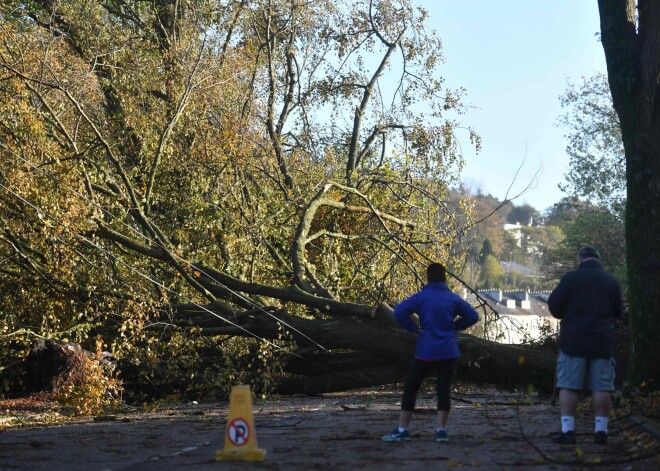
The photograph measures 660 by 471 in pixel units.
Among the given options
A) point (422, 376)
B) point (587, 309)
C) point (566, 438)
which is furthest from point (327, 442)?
point (587, 309)

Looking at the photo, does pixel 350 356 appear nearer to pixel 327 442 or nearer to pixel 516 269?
pixel 327 442

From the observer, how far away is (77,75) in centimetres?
1759

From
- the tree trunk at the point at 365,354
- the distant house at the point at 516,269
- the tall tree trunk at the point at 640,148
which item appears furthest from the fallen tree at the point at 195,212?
the distant house at the point at 516,269

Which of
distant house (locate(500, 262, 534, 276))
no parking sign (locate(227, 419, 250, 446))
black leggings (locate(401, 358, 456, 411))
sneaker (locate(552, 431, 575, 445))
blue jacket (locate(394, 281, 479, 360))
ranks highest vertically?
distant house (locate(500, 262, 534, 276))

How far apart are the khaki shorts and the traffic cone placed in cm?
316

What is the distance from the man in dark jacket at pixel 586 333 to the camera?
941cm

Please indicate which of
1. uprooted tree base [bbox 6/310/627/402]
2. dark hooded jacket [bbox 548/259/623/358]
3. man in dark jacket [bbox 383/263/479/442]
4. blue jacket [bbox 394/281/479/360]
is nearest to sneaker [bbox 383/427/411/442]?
man in dark jacket [bbox 383/263/479/442]

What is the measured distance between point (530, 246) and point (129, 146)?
131 m

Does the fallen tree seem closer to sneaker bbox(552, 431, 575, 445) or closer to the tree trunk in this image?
the tree trunk

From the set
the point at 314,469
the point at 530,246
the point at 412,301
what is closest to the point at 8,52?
the point at 412,301

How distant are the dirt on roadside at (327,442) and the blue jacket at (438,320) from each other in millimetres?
865

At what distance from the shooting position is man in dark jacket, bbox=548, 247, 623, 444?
30.9 feet

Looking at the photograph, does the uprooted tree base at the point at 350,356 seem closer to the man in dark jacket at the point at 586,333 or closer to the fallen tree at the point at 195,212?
the fallen tree at the point at 195,212

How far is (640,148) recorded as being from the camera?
1252 cm
